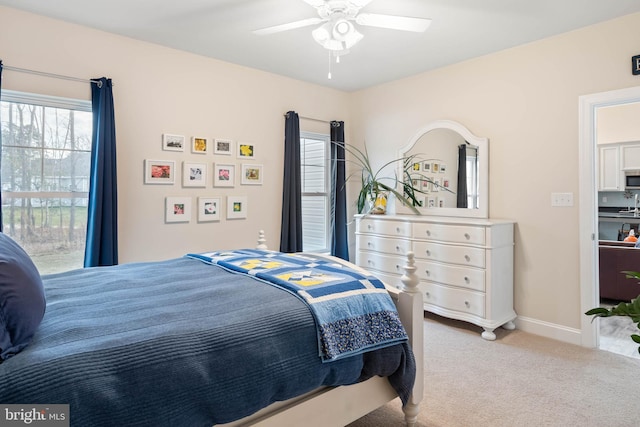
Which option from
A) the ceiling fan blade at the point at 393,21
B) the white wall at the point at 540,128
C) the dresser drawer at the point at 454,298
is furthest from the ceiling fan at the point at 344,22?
the dresser drawer at the point at 454,298

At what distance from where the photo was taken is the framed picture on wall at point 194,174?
3557mm

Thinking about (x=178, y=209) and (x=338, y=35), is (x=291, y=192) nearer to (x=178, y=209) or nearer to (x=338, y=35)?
(x=178, y=209)

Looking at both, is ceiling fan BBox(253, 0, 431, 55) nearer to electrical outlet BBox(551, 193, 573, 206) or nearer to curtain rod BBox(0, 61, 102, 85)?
curtain rod BBox(0, 61, 102, 85)

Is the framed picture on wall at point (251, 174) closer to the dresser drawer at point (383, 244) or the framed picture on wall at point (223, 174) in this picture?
the framed picture on wall at point (223, 174)

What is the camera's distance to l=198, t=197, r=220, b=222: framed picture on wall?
12.0 ft

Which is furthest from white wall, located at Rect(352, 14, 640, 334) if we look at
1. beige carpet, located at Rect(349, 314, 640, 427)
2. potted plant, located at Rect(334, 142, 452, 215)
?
potted plant, located at Rect(334, 142, 452, 215)

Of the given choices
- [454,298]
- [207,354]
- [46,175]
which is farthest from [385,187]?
[207,354]

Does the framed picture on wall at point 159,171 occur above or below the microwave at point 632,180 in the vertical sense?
below

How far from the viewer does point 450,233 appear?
3373 millimetres

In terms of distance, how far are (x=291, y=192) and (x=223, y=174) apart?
0.78 metres

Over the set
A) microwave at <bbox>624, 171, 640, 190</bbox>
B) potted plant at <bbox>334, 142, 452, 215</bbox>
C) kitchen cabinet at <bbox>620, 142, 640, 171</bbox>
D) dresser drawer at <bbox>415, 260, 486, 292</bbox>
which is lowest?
dresser drawer at <bbox>415, 260, 486, 292</bbox>

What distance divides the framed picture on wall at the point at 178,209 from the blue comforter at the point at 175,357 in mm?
1631

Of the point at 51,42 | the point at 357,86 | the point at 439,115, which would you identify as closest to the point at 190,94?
the point at 51,42

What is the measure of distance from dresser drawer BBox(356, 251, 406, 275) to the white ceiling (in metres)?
1.97
